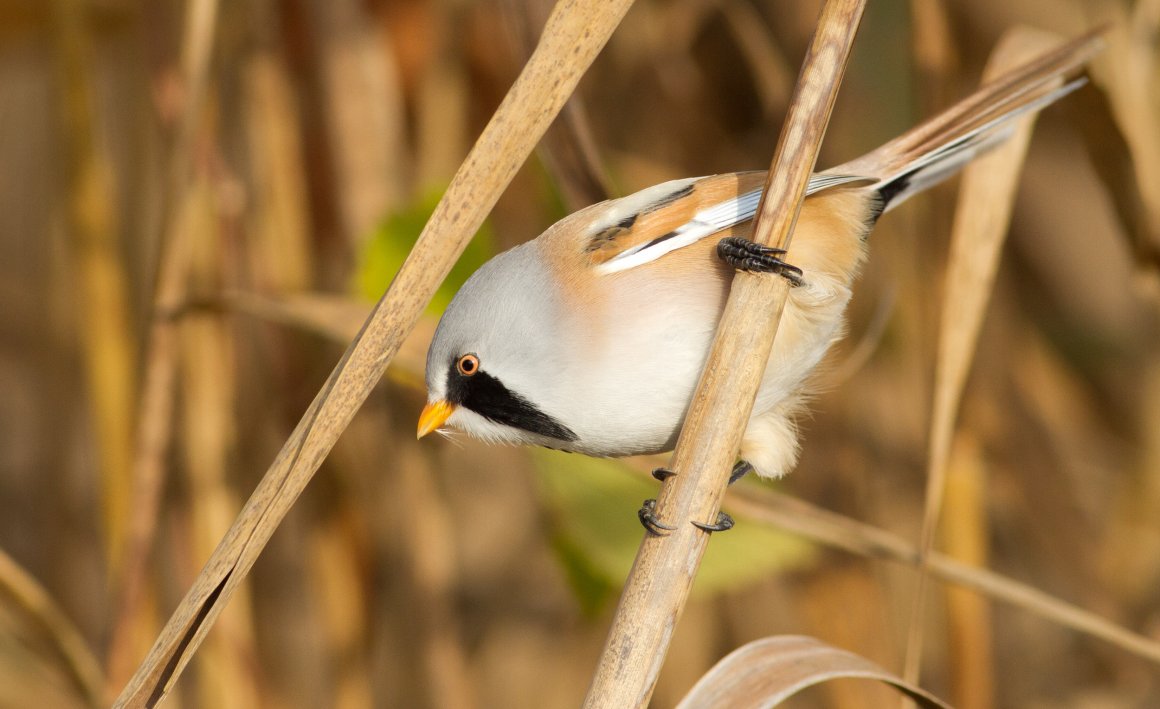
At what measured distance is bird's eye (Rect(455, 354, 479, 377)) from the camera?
150cm

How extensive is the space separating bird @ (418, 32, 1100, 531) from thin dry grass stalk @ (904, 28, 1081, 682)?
0.07 meters

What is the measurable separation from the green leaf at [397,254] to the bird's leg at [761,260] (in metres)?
0.64

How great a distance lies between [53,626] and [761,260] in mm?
1363

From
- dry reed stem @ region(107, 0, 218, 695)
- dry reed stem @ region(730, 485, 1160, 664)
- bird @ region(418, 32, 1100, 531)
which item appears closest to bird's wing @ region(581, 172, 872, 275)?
bird @ region(418, 32, 1100, 531)

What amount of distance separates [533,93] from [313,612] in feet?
6.60

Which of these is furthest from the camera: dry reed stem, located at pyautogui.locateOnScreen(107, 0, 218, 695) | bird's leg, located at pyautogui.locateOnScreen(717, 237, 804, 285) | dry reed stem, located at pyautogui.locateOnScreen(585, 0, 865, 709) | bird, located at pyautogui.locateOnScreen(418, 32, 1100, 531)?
dry reed stem, located at pyautogui.locateOnScreen(107, 0, 218, 695)

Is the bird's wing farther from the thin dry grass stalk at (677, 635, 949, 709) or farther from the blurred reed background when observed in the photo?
the thin dry grass stalk at (677, 635, 949, 709)

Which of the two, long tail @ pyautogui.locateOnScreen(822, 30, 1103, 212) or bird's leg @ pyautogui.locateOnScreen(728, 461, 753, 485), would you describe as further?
bird's leg @ pyautogui.locateOnScreen(728, 461, 753, 485)

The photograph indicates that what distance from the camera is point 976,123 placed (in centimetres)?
162

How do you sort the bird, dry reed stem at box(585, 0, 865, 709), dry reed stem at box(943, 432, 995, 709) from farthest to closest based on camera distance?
1. dry reed stem at box(943, 432, 995, 709)
2. the bird
3. dry reed stem at box(585, 0, 865, 709)

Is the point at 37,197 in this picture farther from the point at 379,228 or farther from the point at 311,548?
the point at 379,228

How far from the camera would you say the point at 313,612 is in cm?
269

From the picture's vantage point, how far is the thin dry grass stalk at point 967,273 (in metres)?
1.56

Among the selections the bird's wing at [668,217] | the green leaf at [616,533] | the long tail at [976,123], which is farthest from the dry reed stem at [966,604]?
the bird's wing at [668,217]
